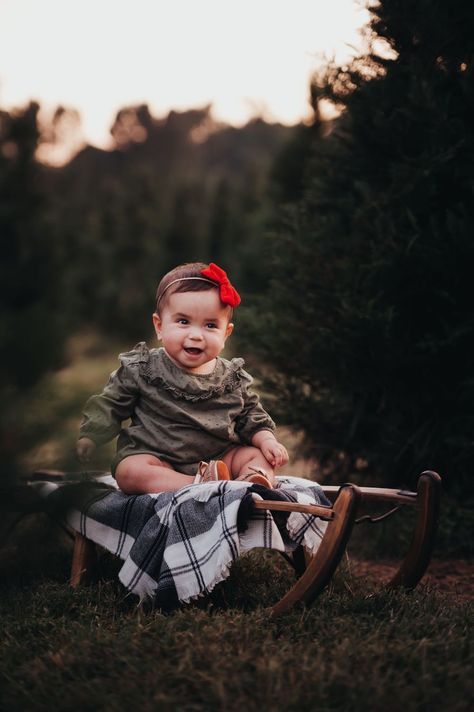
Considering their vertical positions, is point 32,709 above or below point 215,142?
below

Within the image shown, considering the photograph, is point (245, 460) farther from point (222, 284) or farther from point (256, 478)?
point (222, 284)

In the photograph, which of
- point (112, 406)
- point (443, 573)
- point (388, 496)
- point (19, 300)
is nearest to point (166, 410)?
point (112, 406)

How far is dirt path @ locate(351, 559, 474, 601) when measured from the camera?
11.5ft

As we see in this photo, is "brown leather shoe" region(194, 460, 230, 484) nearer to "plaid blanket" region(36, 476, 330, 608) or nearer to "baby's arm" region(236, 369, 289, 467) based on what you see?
"plaid blanket" region(36, 476, 330, 608)

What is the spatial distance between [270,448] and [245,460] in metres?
0.13

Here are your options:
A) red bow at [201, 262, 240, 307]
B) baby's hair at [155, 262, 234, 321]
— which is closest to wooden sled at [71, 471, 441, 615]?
red bow at [201, 262, 240, 307]

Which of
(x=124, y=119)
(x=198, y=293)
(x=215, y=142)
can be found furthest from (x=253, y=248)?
(x=215, y=142)

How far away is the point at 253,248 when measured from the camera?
1229 centimetres

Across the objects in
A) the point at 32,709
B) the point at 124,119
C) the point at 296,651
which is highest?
the point at 124,119

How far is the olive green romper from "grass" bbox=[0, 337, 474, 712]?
0.59 metres

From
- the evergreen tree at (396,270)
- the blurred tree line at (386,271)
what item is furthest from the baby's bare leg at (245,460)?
the evergreen tree at (396,270)

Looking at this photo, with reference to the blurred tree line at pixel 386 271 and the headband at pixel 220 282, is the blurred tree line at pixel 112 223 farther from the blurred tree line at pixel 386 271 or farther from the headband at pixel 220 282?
the blurred tree line at pixel 386 271

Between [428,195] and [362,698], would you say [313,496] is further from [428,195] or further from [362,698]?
[428,195]

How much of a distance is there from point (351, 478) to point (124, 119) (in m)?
37.6
